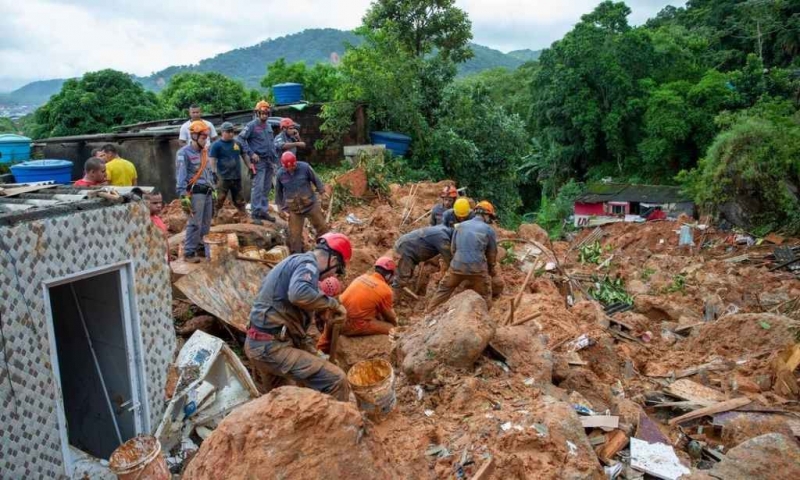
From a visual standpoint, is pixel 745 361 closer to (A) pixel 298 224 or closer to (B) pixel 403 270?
(B) pixel 403 270

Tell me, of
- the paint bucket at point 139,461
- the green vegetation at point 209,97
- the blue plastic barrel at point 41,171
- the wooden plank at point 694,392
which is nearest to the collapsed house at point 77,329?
the paint bucket at point 139,461

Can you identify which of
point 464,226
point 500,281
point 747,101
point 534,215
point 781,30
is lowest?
point 534,215

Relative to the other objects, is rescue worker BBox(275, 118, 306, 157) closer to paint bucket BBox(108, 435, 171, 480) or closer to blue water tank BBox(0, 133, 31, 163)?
blue water tank BBox(0, 133, 31, 163)

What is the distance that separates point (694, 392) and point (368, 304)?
12.3 feet

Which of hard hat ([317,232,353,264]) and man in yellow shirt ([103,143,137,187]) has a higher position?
man in yellow shirt ([103,143,137,187])

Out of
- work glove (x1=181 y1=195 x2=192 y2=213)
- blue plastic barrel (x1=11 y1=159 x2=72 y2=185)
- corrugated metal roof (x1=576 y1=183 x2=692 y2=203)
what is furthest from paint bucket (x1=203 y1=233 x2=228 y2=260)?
corrugated metal roof (x1=576 y1=183 x2=692 y2=203)

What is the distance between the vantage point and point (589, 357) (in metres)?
7.25

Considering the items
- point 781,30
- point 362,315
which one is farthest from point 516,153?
point 781,30

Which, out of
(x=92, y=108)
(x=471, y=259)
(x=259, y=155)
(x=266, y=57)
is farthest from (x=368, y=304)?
(x=266, y=57)

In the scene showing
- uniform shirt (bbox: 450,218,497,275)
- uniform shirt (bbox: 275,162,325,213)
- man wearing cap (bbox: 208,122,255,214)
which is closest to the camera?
uniform shirt (bbox: 450,218,497,275)

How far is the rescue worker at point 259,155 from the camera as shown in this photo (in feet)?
32.0

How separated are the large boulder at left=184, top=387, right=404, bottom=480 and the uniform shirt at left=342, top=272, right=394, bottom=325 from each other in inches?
125

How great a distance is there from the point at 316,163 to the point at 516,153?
6279 millimetres

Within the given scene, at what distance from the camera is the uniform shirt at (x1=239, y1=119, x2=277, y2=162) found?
976 cm
